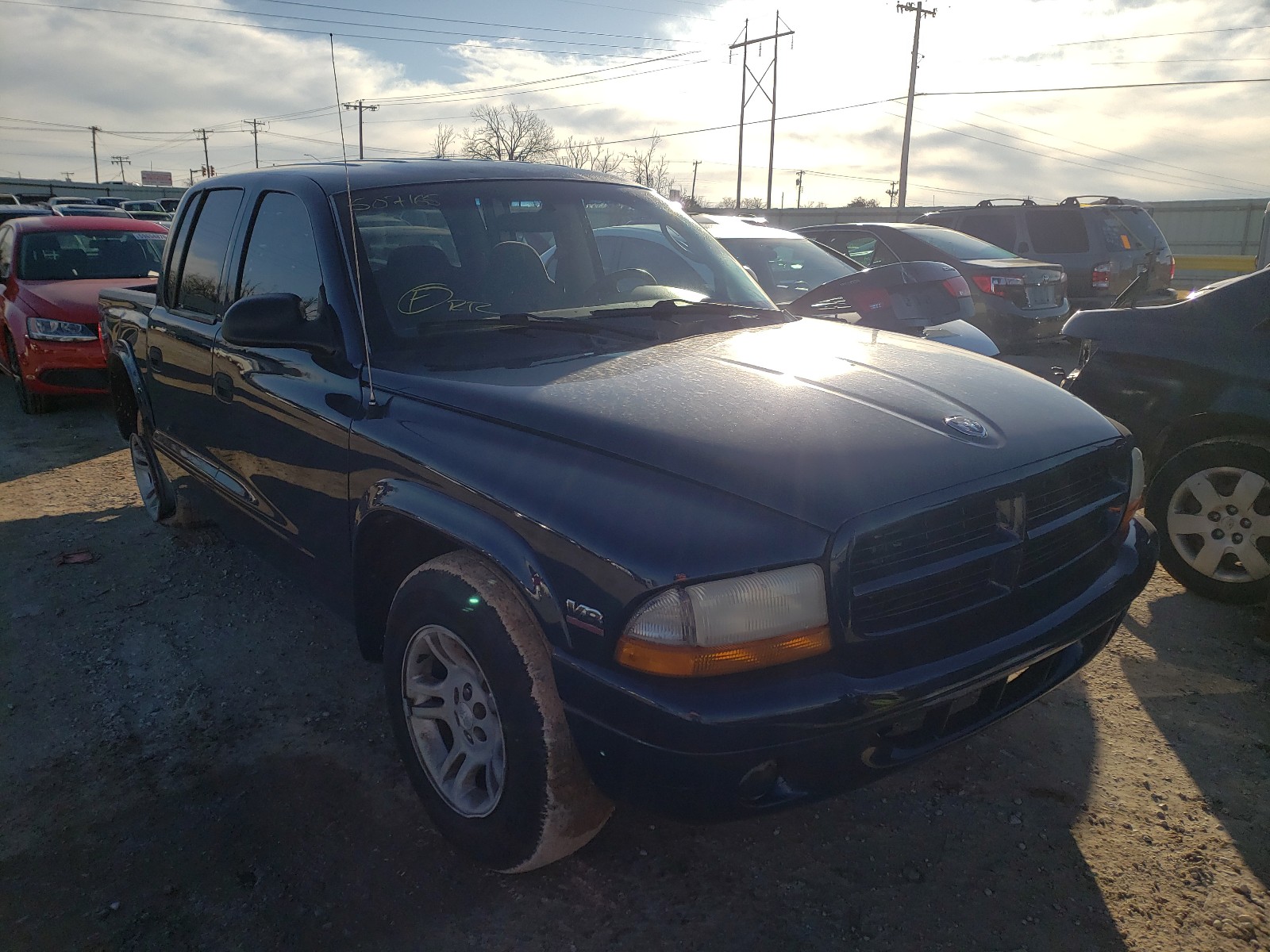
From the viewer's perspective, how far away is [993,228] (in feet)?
38.1

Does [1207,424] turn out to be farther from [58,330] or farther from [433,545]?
[58,330]

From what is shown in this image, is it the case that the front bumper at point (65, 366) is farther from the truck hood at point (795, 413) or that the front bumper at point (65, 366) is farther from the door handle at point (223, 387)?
the truck hood at point (795, 413)

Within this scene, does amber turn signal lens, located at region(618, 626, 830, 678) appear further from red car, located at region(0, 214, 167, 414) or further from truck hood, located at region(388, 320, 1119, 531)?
red car, located at region(0, 214, 167, 414)

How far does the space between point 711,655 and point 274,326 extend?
5.45 feet

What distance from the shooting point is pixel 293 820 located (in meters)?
2.63

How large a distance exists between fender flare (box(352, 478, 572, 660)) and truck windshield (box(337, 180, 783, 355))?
0.52 metres

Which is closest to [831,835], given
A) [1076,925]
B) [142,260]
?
[1076,925]

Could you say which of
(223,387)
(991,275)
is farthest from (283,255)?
(991,275)

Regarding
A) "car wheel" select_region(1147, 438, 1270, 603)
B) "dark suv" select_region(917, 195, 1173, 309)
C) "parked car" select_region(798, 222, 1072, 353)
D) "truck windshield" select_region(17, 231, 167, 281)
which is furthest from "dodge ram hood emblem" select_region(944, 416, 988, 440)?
"dark suv" select_region(917, 195, 1173, 309)

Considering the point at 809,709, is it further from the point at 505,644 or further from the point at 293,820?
the point at 293,820

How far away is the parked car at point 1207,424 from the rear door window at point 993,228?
7.70m

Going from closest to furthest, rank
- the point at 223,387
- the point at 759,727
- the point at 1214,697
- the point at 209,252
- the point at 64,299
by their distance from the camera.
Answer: the point at 759,727, the point at 1214,697, the point at 223,387, the point at 209,252, the point at 64,299

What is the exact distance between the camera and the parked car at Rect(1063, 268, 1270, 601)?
12.4 ft

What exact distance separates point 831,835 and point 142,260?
8.83 metres
